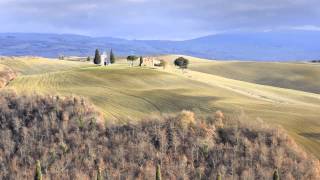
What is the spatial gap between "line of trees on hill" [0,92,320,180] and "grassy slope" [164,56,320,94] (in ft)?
274

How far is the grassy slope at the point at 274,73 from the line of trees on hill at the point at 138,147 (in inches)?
3293

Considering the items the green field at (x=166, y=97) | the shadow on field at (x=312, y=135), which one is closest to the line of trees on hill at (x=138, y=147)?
the shadow on field at (x=312, y=135)

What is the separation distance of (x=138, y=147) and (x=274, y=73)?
118m

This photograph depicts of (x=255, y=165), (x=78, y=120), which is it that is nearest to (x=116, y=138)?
(x=78, y=120)

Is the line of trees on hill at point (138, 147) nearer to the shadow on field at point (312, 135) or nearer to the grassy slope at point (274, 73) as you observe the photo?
the shadow on field at point (312, 135)

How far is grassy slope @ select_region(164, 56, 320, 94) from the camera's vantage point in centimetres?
15850

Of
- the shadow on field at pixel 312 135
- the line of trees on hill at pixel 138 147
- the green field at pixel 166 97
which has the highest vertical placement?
the green field at pixel 166 97

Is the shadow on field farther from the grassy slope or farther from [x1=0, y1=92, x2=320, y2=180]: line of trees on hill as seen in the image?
the grassy slope

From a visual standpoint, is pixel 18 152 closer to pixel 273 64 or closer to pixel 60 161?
pixel 60 161

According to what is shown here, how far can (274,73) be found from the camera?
17725cm

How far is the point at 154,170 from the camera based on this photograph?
203 ft

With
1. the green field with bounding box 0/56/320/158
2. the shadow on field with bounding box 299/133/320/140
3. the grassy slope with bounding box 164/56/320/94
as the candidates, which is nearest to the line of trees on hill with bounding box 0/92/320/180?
the shadow on field with bounding box 299/133/320/140

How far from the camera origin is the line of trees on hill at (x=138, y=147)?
6178cm

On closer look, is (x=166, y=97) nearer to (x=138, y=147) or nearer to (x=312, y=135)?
(x=138, y=147)
